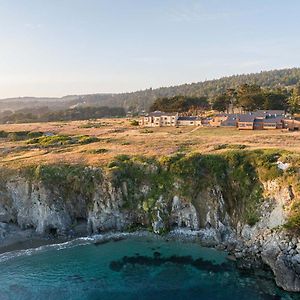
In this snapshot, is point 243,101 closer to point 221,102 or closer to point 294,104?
point 221,102

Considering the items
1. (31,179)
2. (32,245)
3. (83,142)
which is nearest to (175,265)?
(32,245)

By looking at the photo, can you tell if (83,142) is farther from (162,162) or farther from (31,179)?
(162,162)

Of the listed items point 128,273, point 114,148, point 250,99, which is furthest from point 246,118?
point 128,273

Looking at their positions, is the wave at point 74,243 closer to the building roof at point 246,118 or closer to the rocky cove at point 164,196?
the rocky cove at point 164,196

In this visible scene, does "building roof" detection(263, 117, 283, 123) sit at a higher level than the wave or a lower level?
higher

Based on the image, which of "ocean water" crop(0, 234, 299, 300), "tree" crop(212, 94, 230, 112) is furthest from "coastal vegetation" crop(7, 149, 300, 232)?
"tree" crop(212, 94, 230, 112)

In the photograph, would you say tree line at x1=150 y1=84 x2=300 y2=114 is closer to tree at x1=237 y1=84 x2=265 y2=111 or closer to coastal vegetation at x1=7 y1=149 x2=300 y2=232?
tree at x1=237 y1=84 x2=265 y2=111

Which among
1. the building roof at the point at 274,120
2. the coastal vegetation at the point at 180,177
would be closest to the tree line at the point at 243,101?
the building roof at the point at 274,120
